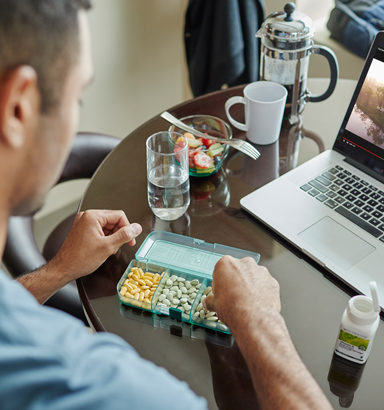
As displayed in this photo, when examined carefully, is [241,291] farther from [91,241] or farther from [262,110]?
[262,110]

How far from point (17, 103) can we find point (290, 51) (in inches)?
37.2

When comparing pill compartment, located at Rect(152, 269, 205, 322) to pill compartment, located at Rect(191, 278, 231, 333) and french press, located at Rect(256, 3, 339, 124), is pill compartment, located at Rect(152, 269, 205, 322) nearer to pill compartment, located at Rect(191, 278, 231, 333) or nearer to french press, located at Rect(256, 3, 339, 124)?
pill compartment, located at Rect(191, 278, 231, 333)

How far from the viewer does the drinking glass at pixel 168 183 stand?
1216mm

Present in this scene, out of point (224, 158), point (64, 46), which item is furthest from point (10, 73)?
point (224, 158)

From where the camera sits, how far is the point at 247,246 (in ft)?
3.80

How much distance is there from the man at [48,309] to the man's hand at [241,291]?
0.12 metres

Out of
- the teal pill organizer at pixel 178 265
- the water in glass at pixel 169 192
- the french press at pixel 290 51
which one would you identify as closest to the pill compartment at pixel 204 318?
the teal pill organizer at pixel 178 265

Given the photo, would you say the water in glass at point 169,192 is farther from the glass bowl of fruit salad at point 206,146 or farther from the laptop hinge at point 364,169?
the laptop hinge at point 364,169

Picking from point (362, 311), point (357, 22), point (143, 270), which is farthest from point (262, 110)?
point (357, 22)

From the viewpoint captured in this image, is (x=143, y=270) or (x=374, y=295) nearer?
(x=374, y=295)

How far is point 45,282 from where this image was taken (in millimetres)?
1136

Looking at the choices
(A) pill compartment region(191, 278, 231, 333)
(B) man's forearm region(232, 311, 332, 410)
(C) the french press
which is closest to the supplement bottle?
(B) man's forearm region(232, 311, 332, 410)

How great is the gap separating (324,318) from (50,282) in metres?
0.56

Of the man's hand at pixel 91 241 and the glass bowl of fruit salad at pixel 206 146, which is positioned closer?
the man's hand at pixel 91 241
